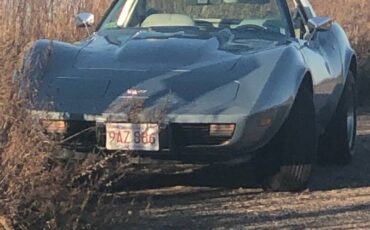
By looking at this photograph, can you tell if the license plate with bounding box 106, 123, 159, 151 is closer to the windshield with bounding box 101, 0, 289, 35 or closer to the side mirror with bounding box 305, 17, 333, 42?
the windshield with bounding box 101, 0, 289, 35

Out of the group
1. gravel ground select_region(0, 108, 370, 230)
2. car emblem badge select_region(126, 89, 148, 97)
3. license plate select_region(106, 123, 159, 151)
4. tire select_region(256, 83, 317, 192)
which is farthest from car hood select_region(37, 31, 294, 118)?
gravel ground select_region(0, 108, 370, 230)

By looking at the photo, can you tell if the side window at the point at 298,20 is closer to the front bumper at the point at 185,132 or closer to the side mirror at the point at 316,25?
the side mirror at the point at 316,25

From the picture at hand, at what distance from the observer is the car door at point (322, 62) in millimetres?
8086

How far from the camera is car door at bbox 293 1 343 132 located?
318 inches

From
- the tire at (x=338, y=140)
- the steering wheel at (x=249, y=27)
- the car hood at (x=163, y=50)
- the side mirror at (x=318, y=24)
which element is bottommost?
the tire at (x=338, y=140)

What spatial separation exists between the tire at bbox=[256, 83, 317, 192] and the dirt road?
94 mm

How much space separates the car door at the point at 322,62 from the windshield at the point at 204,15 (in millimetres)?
218

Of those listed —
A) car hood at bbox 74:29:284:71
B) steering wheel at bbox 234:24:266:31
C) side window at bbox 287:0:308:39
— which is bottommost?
side window at bbox 287:0:308:39

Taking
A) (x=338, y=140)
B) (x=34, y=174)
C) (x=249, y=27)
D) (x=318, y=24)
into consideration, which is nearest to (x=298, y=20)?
(x=318, y=24)

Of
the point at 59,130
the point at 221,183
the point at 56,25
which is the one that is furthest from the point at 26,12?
the point at 59,130

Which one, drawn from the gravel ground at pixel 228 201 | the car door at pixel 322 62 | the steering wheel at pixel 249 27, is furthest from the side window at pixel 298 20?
the gravel ground at pixel 228 201

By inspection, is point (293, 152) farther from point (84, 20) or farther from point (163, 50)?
point (84, 20)

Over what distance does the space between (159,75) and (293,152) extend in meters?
1.02

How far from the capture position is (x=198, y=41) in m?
7.56
